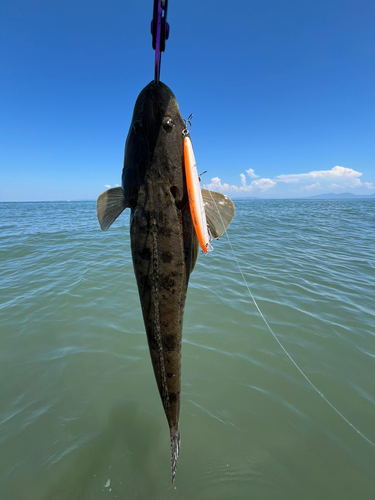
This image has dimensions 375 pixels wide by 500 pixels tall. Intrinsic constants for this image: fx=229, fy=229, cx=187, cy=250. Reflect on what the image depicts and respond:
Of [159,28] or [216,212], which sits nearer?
[159,28]

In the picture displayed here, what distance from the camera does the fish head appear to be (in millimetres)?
1736

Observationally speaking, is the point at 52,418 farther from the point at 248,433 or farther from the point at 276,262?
the point at 276,262

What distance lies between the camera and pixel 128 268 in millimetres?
8070

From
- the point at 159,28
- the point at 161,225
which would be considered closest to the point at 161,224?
the point at 161,225

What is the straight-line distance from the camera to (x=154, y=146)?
5.74 ft

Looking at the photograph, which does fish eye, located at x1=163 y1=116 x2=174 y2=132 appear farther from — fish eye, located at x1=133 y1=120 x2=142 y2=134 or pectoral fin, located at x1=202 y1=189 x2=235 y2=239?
pectoral fin, located at x1=202 y1=189 x2=235 y2=239

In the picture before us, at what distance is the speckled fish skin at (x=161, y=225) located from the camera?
1.68 metres

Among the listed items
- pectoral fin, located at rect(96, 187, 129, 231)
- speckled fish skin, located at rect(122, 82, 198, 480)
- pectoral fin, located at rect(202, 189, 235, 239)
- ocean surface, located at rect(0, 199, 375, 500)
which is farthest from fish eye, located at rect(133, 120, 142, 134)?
ocean surface, located at rect(0, 199, 375, 500)

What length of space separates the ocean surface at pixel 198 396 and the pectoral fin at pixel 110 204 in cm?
262

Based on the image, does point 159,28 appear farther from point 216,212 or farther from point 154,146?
point 216,212

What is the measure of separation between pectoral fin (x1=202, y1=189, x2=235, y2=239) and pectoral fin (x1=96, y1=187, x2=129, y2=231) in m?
0.71

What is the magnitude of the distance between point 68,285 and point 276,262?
707 centimetres

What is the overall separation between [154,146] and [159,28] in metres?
0.76

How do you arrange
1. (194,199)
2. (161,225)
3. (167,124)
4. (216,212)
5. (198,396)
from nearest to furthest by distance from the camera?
1. (194,199)
2. (161,225)
3. (167,124)
4. (216,212)
5. (198,396)
